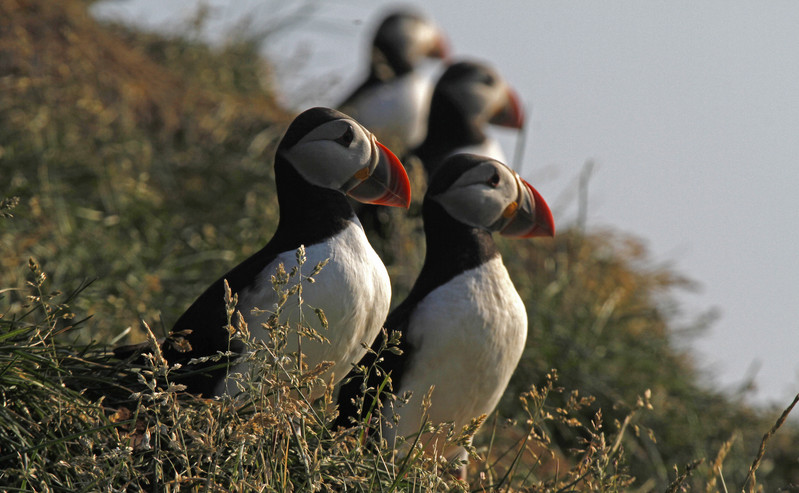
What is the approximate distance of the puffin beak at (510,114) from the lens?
25.7 feet

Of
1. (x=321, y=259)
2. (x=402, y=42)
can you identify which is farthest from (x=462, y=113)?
(x=321, y=259)

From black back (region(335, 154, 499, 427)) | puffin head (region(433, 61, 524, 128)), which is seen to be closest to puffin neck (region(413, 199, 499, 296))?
black back (region(335, 154, 499, 427))

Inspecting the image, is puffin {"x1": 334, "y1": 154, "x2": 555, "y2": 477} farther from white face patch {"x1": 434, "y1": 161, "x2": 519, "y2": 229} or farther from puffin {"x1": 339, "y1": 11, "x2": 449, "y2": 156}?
puffin {"x1": 339, "y1": 11, "x2": 449, "y2": 156}

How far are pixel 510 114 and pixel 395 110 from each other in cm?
143

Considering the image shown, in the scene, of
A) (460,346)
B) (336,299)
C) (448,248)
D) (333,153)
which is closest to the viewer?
(336,299)

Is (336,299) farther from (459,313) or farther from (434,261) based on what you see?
(434,261)

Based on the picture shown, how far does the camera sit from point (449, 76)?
24.0 feet

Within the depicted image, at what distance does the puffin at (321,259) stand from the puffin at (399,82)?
5.22 meters

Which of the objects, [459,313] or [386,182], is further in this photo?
[459,313]

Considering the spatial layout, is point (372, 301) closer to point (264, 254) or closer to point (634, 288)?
point (264, 254)

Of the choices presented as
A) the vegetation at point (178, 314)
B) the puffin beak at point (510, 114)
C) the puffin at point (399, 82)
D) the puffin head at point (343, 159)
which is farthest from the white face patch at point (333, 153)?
the puffin at point (399, 82)

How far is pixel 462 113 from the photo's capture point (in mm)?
6949

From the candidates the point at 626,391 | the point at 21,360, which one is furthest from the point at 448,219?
the point at 626,391

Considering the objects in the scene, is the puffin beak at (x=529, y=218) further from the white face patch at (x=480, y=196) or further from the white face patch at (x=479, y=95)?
the white face patch at (x=479, y=95)
